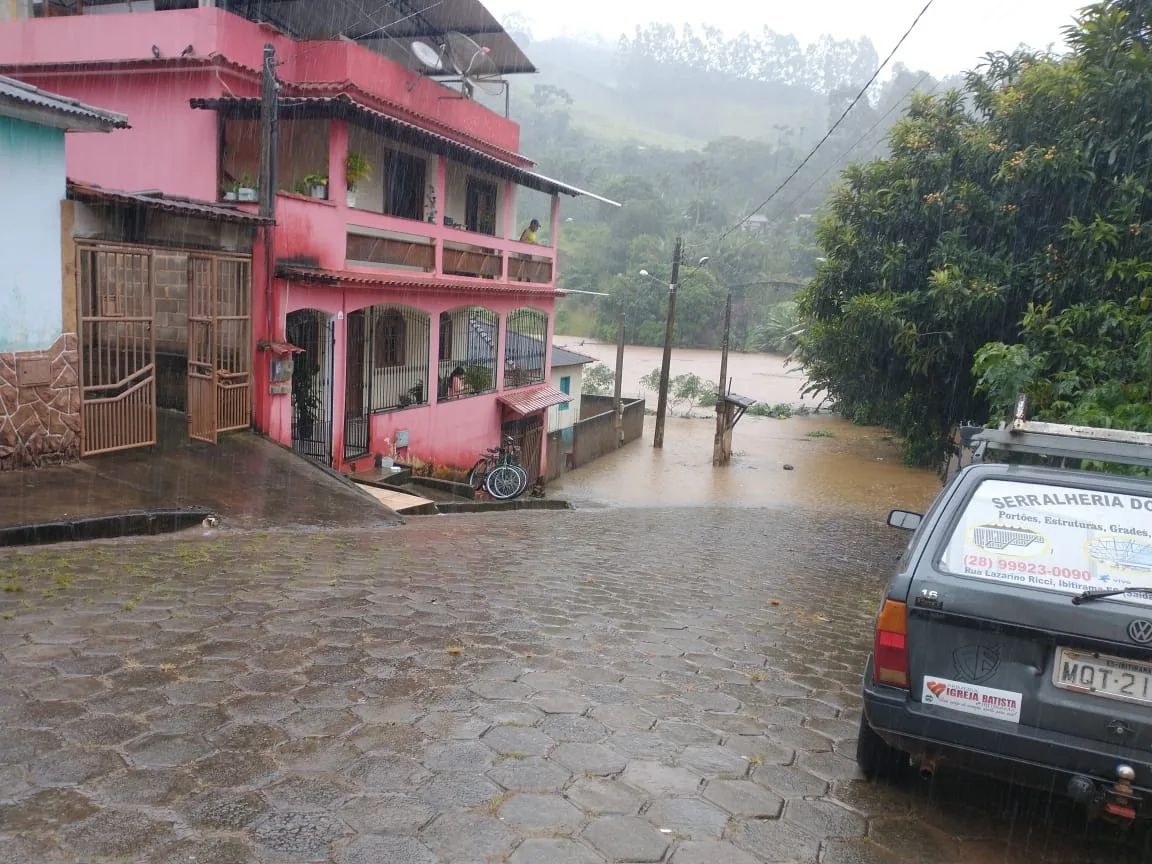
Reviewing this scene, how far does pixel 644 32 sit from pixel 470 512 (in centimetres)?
17838

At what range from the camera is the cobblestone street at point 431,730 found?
3.14 metres

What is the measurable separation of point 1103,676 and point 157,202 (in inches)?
387

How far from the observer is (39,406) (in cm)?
898

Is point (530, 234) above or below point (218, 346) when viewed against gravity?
above

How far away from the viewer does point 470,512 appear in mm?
13289

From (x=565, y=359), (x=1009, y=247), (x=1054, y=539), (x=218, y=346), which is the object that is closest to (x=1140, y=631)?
(x=1054, y=539)

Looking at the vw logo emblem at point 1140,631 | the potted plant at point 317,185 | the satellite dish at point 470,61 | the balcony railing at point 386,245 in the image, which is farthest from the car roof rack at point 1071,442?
the satellite dish at point 470,61

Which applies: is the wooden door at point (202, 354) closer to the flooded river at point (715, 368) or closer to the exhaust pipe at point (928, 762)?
the exhaust pipe at point (928, 762)

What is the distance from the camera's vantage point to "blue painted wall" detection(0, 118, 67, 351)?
850 cm

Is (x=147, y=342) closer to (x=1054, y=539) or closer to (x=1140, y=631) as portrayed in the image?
(x=1054, y=539)

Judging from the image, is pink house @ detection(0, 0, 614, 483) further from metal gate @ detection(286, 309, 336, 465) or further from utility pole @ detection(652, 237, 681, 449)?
utility pole @ detection(652, 237, 681, 449)

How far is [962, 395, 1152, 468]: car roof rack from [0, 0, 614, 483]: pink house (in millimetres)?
8914

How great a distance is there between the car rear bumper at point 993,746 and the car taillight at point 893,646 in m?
0.05

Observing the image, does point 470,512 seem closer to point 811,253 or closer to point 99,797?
point 99,797
